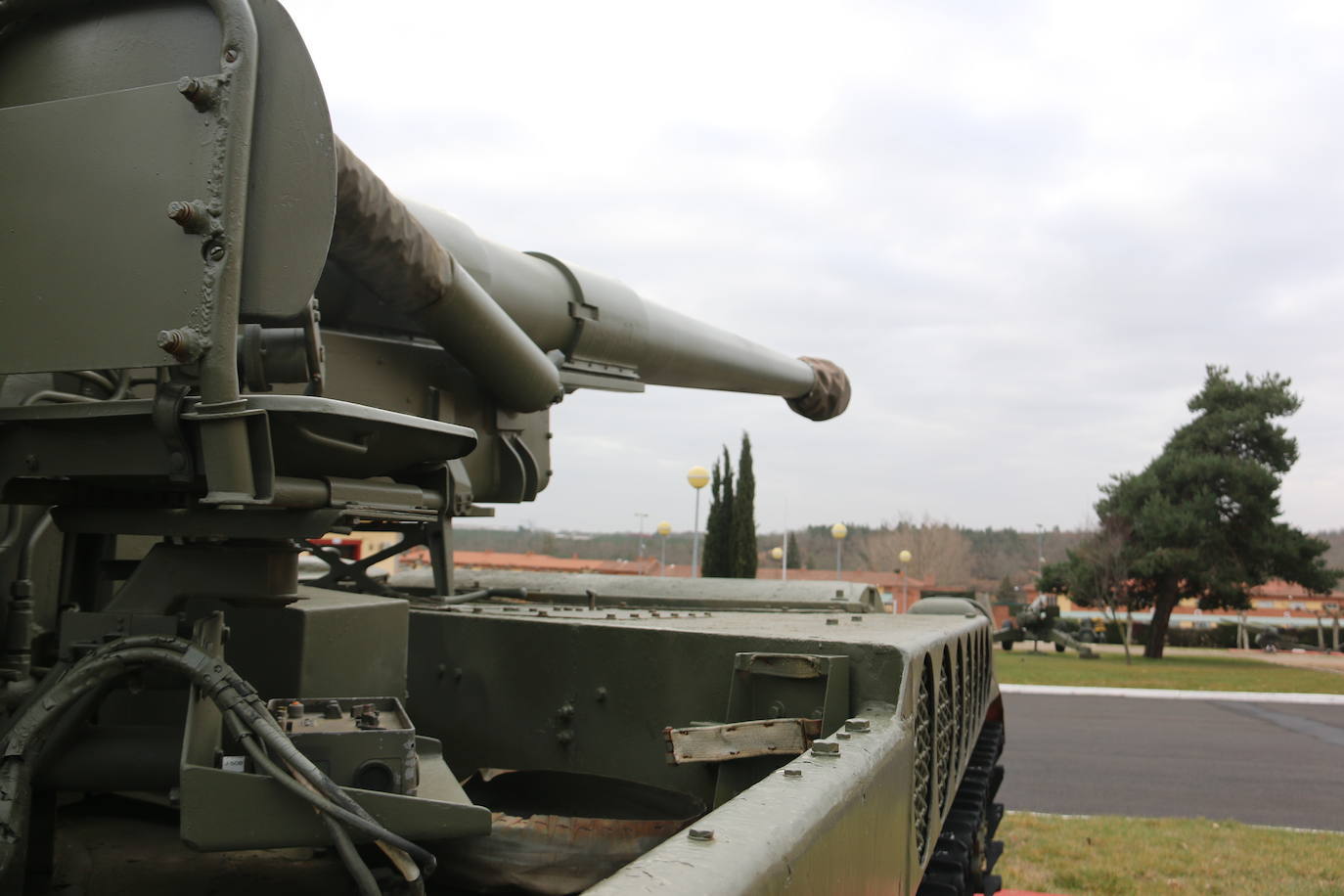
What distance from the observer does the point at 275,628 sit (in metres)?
2.71

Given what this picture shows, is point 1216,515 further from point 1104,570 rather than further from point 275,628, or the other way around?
point 275,628

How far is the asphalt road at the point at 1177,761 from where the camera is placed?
30.9 feet

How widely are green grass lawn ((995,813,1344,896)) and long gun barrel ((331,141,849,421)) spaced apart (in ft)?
10.4

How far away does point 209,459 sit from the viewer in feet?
6.62

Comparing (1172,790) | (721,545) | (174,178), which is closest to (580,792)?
(174,178)

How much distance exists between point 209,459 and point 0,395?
2.97 feet

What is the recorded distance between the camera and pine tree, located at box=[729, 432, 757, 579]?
25422 mm

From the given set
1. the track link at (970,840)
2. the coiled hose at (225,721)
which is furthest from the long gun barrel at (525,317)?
the track link at (970,840)

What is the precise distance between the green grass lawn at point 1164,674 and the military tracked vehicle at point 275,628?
58.9 feet

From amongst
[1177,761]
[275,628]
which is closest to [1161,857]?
[1177,761]

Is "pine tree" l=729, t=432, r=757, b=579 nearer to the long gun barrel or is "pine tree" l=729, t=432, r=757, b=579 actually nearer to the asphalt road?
the asphalt road

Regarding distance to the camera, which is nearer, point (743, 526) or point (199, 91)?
point (199, 91)

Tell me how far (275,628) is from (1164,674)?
2355cm

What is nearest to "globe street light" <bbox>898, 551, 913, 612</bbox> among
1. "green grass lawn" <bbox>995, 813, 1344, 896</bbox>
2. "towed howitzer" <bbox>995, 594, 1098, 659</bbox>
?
"towed howitzer" <bbox>995, 594, 1098, 659</bbox>
